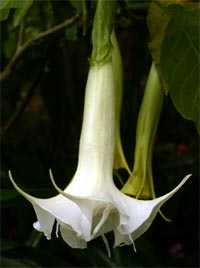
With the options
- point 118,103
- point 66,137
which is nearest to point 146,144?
point 118,103

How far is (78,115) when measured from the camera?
1.46 m

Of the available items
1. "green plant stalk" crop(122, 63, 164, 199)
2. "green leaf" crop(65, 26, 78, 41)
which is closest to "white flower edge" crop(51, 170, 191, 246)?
"green plant stalk" crop(122, 63, 164, 199)

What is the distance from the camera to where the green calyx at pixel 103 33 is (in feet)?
2.39

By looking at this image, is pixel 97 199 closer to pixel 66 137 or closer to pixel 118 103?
pixel 118 103

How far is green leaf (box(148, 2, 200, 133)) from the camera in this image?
78 centimetres

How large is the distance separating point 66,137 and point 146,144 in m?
0.75

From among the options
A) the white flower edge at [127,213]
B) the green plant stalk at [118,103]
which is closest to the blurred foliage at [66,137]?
the green plant stalk at [118,103]

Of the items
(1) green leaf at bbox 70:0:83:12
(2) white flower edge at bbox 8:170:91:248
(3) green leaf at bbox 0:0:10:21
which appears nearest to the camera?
(2) white flower edge at bbox 8:170:91:248

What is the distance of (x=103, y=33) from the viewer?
729 millimetres

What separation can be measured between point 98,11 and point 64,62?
0.77 meters

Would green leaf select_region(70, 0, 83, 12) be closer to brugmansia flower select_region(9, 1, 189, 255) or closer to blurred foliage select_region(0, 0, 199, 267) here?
blurred foliage select_region(0, 0, 199, 267)

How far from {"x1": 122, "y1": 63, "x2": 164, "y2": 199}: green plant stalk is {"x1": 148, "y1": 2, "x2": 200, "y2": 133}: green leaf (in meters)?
0.02

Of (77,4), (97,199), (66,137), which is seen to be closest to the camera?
(97,199)

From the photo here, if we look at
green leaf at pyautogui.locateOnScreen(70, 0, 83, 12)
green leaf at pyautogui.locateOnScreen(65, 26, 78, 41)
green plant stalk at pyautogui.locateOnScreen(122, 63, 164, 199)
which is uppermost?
green leaf at pyautogui.locateOnScreen(70, 0, 83, 12)
